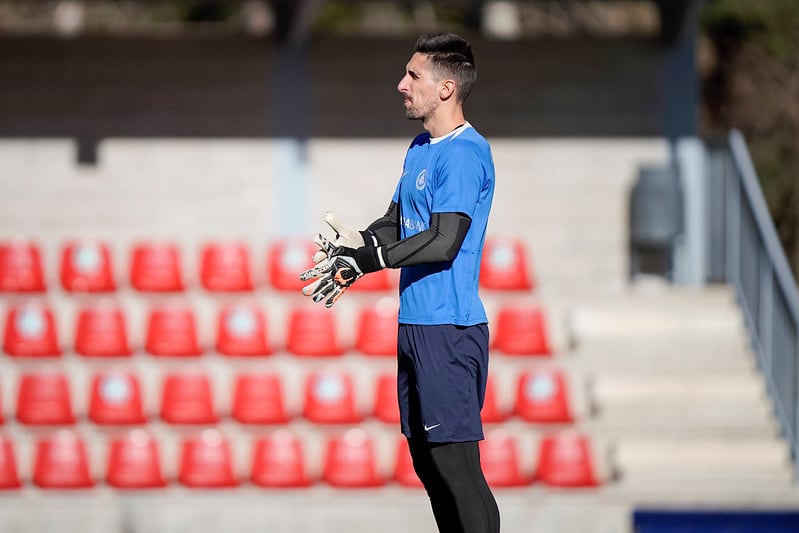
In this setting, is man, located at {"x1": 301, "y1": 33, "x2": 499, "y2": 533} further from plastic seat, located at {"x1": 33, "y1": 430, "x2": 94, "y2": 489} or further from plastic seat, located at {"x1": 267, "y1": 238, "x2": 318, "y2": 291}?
plastic seat, located at {"x1": 267, "y1": 238, "x2": 318, "y2": 291}

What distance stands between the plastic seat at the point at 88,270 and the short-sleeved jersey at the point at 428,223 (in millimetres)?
5418

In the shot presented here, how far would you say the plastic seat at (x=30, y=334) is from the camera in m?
8.57

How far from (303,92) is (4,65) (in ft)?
7.65

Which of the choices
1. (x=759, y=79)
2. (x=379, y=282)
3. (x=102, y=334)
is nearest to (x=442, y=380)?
(x=102, y=334)

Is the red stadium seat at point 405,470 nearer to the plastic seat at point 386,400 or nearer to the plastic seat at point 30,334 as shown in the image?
the plastic seat at point 386,400

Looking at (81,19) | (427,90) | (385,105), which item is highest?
(81,19)

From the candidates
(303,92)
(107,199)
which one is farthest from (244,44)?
(107,199)

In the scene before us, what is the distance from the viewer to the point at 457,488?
153 inches

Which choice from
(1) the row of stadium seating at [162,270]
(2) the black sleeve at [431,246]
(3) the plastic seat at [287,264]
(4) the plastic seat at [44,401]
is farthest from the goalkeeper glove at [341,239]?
(3) the plastic seat at [287,264]

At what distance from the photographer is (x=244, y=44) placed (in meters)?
10.3

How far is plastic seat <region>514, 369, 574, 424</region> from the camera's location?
8.43 metres

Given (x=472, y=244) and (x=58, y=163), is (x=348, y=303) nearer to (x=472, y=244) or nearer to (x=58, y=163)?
(x=58, y=163)

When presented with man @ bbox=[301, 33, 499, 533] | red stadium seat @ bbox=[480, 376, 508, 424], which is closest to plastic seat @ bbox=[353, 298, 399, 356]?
red stadium seat @ bbox=[480, 376, 508, 424]

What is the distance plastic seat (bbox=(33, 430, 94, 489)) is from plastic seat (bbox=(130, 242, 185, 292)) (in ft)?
4.65
